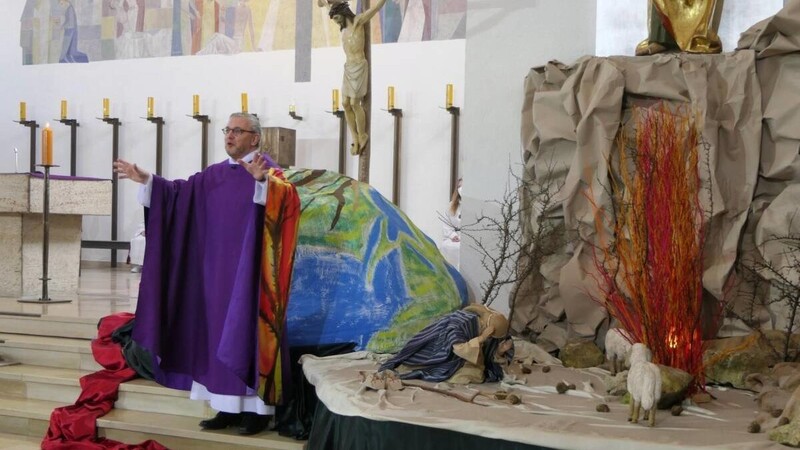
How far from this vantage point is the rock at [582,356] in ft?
18.2

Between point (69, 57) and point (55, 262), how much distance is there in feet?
18.0

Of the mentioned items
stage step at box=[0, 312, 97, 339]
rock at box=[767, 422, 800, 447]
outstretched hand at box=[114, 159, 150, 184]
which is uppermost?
outstretched hand at box=[114, 159, 150, 184]

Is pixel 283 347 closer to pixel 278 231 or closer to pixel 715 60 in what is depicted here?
pixel 278 231

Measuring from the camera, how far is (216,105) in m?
12.1

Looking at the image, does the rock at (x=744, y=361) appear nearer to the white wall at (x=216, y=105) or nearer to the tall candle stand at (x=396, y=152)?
the white wall at (x=216, y=105)

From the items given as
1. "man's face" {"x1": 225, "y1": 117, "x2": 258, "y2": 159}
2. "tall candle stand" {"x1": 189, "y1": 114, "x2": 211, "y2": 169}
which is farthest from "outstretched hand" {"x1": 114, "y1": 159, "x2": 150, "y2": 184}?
"tall candle stand" {"x1": 189, "y1": 114, "x2": 211, "y2": 169}

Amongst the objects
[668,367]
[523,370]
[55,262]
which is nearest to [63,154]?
[55,262]

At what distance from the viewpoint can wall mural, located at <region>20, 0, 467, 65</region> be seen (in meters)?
10.9

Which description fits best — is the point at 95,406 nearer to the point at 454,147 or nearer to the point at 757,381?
the point at 757,381

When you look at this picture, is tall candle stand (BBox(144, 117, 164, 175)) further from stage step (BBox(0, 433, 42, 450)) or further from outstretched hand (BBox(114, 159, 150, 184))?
outstretched hand (BBox(114, 159, 150, 184))

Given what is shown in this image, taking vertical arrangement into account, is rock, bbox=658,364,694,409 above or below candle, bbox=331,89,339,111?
below

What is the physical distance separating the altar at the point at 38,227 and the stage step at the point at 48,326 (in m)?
1.25

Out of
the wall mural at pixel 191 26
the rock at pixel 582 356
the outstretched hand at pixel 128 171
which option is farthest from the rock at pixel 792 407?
the wall mural at pixel 191 26

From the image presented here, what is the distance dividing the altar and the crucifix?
104 inches
